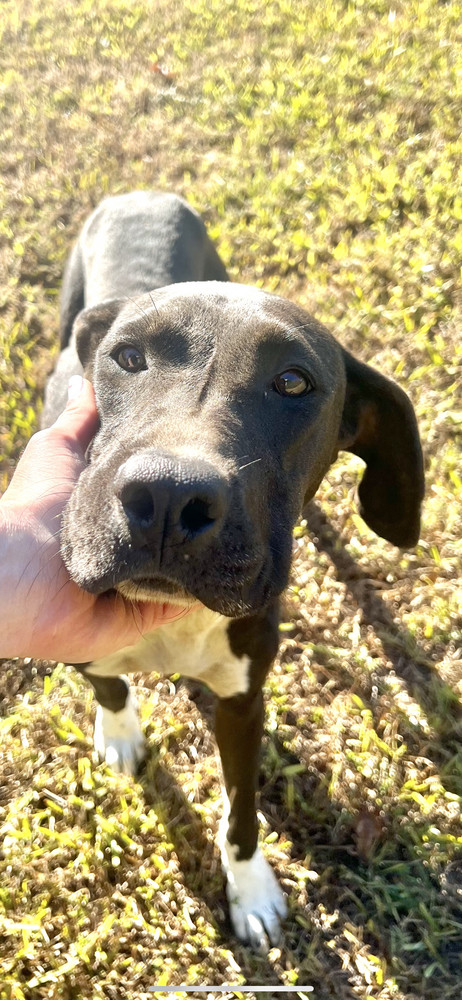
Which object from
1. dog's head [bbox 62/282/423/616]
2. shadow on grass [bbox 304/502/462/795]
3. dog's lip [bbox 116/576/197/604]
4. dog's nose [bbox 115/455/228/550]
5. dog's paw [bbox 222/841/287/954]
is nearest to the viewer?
dog's nose [bbox 115/455/228/550]

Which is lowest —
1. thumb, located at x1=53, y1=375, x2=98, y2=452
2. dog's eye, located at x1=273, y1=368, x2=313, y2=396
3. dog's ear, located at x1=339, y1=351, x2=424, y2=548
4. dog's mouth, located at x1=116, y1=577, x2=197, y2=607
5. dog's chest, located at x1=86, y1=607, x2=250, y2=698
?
dog's chest, located at x1=86, y1=607, x2=250, y2=698

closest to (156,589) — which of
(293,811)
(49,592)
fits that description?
(49,592)

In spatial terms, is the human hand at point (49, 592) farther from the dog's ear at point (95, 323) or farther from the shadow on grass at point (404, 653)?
the shadow on grass at point (404, 653)

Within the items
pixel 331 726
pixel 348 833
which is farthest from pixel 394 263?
pixel 348 833

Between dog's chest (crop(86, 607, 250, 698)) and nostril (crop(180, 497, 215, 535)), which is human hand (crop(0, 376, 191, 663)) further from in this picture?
nostril (crop(180, 497, 215, 535))

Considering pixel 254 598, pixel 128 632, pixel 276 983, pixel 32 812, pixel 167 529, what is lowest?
pixel 276 983

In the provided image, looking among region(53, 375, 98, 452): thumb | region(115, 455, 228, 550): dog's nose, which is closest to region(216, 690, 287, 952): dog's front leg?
region(53, 375, 98, 452): thumb

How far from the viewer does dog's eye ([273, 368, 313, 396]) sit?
2.40 metres

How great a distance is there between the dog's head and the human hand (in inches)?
9.1

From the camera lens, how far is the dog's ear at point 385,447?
117 inches

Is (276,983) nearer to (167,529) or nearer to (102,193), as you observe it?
(167,529)

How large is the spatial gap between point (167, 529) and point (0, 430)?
139 inches

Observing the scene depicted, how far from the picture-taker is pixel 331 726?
3658 mm

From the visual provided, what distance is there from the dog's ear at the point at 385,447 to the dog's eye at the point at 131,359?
86cm
